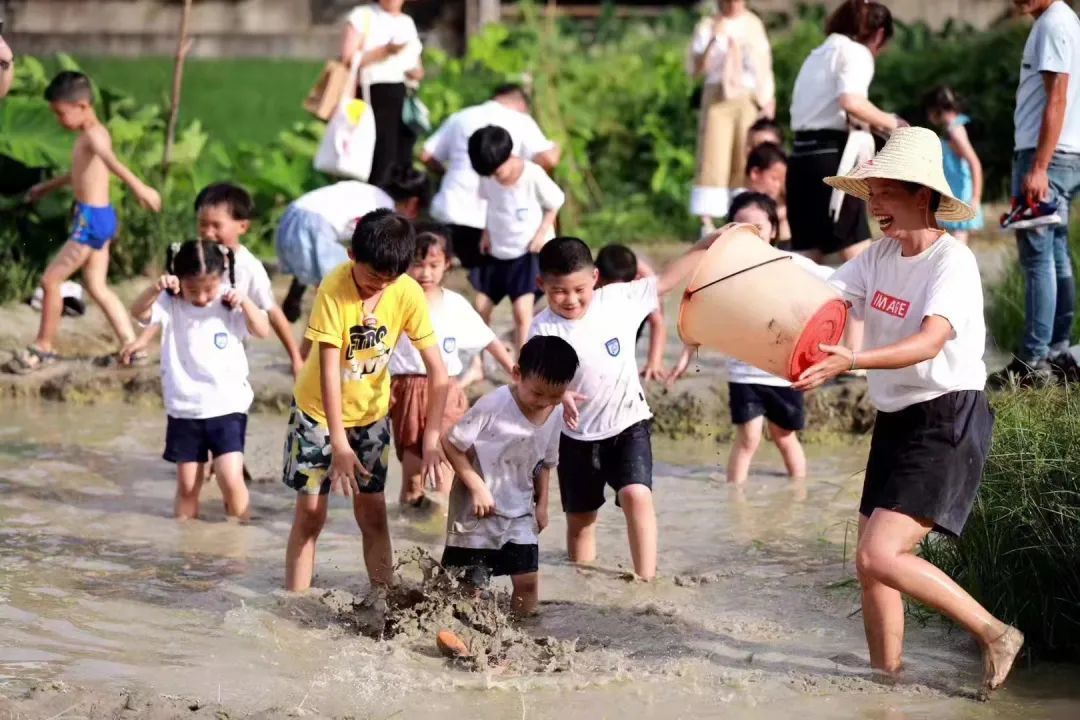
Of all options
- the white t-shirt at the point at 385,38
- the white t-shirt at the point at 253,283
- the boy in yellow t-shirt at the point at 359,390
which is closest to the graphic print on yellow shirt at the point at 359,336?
the boy in yellow t-shirt at the point at 359,390

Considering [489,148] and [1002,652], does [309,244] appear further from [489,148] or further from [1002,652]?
[1002,652]

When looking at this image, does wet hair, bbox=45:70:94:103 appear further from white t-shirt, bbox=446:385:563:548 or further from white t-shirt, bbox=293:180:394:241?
white t-shirt, bbox=446:385:563:548

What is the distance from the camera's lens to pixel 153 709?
14.6 feet

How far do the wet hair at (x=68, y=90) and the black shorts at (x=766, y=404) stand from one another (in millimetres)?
3906

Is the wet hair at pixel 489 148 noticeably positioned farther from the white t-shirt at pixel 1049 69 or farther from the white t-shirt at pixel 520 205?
the white t-shirt at pixel 1049 69

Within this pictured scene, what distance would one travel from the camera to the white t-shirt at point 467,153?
8867mm

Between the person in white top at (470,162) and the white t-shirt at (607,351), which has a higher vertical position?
the person in white top at (470,162)

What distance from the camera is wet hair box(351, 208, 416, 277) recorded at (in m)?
5.30

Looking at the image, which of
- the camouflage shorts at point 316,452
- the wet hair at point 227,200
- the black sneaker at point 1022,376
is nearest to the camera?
the camouflage shorts at point 316,452

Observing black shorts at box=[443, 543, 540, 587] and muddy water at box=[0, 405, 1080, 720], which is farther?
black shorts at box=[443, 543, 540, 587]

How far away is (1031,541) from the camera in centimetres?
518

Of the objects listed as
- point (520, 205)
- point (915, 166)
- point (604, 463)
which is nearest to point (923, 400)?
point (915, 166)

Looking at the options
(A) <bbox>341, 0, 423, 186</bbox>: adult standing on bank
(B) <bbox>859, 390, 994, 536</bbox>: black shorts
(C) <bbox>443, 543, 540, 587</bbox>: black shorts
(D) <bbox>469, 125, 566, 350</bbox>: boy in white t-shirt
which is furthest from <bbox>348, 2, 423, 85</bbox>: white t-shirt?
(B) <bbox>859, 390, 994, 536</bbox>: black shorts

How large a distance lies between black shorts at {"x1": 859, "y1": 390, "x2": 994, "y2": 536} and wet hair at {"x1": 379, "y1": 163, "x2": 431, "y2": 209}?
421cm
